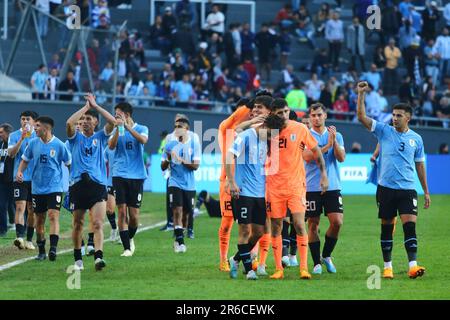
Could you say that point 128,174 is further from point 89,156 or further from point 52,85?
point 52,85

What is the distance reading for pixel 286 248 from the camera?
17.2m

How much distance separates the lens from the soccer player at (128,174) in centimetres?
1823

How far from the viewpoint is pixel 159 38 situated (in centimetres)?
4156

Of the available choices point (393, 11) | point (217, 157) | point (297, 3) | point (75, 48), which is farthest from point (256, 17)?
point (75, 48)

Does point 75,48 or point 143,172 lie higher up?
point 75,48

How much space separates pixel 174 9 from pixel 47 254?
24.7m

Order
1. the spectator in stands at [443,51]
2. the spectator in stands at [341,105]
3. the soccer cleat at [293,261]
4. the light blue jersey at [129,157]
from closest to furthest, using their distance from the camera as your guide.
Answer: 1. the soccer cleat at [293,261]
2. the light blue jersey at [129,157]
3. the spectator in stands at [341,105]
4. the spectator in stands at [443,51]

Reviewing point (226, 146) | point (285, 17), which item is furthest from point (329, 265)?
point (285, 17)

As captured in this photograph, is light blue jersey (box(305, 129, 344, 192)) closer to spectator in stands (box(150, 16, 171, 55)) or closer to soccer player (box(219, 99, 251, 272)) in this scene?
soccer player (box(219, 99, 251, 272))

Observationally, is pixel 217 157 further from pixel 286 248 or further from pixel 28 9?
pixel 286 248

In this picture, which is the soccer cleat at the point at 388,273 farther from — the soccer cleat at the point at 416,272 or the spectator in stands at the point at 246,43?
the spectator in stands at the point at 246,43

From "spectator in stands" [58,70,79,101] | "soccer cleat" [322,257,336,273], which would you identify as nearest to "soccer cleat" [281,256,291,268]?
"soccer cleat" [322,257,336,273]

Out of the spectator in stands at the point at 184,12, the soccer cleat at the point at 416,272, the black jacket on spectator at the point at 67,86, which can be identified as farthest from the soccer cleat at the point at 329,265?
the spectator in stands at the point at 184,12

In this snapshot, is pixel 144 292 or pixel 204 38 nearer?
pixel 144 292
